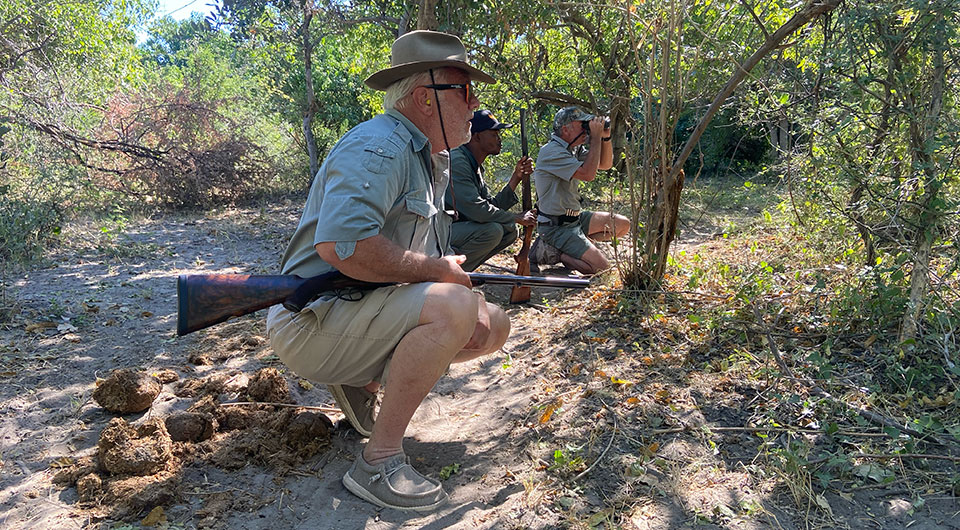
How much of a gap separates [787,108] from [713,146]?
1116 cm

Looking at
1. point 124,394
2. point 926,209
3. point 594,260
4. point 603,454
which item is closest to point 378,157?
point 603,454

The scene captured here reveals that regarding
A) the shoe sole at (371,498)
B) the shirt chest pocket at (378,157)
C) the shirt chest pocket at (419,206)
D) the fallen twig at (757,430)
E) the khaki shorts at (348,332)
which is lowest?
the shoe sole at (371,498)

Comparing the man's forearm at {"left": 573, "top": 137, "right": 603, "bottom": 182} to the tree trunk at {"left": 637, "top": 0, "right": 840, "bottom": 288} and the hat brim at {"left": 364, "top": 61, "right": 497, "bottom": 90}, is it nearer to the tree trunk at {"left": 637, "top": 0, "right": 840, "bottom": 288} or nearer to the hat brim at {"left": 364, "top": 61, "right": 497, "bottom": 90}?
the tree trunk at {"left": 637, "top": 0, "right": 840, "bottom": 288}

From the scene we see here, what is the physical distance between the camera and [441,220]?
308cm

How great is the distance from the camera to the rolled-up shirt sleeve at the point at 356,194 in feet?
7.89

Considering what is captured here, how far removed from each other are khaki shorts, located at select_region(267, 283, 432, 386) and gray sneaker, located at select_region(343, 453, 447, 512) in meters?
0.36

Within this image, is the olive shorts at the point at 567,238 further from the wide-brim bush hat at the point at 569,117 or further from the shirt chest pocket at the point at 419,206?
the shirt chest pocket at the point at 419,206

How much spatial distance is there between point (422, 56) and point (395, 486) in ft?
5.68

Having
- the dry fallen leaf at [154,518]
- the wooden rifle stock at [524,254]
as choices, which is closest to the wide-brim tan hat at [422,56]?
the dry fallen leaf at [154,518]

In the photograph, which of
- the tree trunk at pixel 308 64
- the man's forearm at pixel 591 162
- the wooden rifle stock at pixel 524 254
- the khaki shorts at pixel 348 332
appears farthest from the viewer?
the tree trunk at pixel 308 64

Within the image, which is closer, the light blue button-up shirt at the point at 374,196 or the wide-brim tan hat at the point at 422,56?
the light blue button-up shirt at the point at 374,196

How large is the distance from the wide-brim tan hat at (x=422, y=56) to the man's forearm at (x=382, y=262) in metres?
0.75

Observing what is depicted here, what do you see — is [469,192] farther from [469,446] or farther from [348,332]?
[348,332]

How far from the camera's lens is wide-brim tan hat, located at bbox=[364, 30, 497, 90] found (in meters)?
2.75
